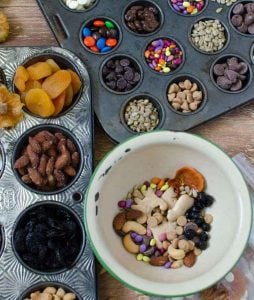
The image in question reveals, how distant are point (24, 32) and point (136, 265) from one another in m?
0.48

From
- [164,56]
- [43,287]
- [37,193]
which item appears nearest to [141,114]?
[164,56]

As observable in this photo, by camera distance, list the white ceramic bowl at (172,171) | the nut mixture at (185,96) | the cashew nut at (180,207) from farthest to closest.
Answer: the nut mixture at (185,96) → the cashew nut at (180,207) → the white ceramic bowl at (172,171)

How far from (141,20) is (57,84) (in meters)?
0.22

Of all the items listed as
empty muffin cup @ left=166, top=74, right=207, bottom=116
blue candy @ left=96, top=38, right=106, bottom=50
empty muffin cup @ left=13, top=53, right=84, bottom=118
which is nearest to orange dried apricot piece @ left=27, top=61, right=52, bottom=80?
empty muffin cup @ left=13, top=53, right=84, bottom=118

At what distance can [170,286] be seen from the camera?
900 mm

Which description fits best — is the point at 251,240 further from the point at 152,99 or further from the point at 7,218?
the point at 7,218

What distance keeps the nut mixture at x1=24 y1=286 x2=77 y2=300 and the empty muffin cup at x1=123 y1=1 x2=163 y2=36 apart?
473 mm

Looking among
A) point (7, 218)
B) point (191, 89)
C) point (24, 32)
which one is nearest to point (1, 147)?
point (7, 218)

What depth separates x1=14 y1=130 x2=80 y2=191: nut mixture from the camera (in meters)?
1.03

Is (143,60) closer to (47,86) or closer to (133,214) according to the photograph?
(47,86)

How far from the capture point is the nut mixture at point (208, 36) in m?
1.14

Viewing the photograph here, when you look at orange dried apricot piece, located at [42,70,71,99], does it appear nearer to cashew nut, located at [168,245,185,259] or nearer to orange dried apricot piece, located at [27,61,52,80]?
orange dried apricot piece, located at [27,61,52,80]

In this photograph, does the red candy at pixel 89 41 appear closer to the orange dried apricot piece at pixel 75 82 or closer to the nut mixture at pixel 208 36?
the orange dried apricot piece at pixel 75 82

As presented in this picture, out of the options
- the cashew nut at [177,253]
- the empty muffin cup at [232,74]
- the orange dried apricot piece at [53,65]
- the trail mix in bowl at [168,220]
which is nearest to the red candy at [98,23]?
the orange dried apricot piece at [53,65]
